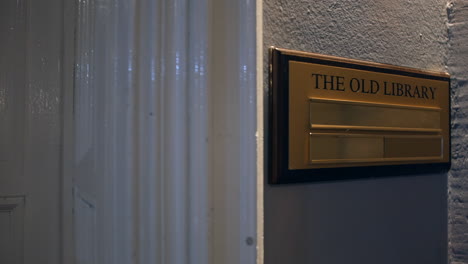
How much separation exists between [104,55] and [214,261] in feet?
1.35

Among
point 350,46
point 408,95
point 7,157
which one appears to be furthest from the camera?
point 408,95

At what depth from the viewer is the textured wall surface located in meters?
1.51

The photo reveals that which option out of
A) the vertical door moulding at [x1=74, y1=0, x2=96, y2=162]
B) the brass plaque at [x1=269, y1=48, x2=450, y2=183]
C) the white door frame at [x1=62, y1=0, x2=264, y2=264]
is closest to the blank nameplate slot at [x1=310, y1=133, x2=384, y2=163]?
the brass plaque at [x1=269, y1=48, x2=450, y2=183]

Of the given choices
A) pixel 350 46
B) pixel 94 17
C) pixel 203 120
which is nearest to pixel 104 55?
pixel 94 17

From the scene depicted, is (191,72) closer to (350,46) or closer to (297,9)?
(297,9)

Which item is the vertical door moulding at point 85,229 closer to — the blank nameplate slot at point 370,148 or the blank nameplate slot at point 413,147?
the blank nameplate slot at point 370,148

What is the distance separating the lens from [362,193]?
125cm

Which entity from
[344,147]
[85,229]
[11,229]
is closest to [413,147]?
[344,147]

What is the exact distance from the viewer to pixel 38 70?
0.98m

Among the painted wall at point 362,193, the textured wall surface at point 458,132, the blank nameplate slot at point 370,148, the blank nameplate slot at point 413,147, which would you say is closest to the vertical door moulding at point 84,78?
the painted wall at point 362,193

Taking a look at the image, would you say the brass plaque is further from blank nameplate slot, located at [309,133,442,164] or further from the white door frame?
the white door frame

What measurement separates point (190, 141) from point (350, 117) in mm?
593

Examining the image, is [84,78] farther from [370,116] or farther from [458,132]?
[458,132]

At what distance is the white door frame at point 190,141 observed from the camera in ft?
2.49
